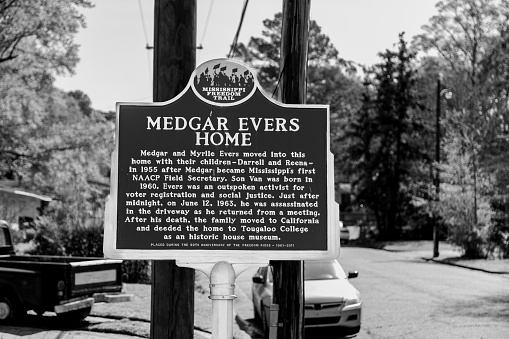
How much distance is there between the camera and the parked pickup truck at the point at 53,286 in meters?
11.7

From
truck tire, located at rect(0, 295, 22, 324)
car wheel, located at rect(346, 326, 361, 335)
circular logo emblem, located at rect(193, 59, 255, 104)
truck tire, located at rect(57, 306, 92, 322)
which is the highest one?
circular logo emblem, located at rect(193, 59, 255, 104)

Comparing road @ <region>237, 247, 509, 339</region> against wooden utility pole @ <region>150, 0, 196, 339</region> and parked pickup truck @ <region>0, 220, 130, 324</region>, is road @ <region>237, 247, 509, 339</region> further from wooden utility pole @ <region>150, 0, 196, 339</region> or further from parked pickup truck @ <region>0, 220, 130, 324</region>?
wooden utility pole @ <region>150, 0, 196, 339</region>

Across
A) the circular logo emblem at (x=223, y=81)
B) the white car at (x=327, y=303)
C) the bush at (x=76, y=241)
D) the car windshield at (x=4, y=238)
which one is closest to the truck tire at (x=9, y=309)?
the car windshield at (x=4, y=238)

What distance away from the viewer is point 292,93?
7582mm

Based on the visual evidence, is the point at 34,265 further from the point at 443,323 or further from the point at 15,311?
the point at 443,323

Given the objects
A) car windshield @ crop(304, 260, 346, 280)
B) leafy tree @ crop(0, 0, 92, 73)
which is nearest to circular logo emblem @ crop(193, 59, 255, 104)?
car windshield @ crop(304, 260, 346, 280)

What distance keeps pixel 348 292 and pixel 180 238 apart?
836cm

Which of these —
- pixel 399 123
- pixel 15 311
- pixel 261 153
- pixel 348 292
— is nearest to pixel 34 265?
pixel 15 311

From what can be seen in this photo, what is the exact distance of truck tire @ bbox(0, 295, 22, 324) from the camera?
12016mm

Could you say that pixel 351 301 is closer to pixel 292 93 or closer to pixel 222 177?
pixel 292 93

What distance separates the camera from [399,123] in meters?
53.0

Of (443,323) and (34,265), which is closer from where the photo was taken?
(34,265)

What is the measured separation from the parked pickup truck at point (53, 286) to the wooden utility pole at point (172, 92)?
594cm

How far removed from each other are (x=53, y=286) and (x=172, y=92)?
6.59 meters
